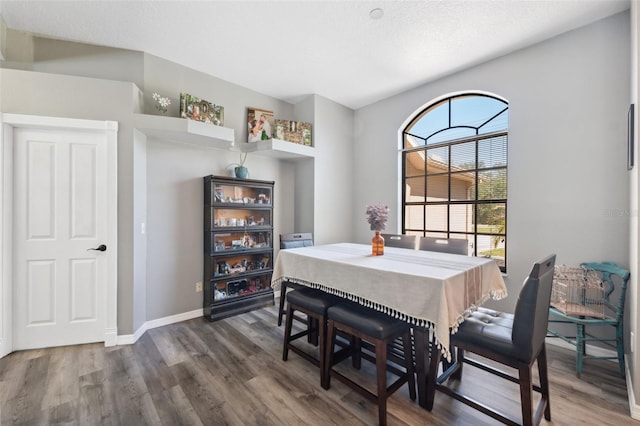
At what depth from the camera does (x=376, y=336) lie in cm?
170

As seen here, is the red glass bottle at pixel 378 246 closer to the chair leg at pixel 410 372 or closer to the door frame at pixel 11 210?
the chair leg at pixel 410 372

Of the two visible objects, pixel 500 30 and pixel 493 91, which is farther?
pixel 493 91

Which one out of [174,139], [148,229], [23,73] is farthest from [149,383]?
[23,73]

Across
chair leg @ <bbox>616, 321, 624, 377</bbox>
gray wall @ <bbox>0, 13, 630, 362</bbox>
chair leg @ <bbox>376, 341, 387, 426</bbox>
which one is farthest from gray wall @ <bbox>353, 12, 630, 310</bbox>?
chair leg @ <bbox>376, 341, 387, 426</bbox>

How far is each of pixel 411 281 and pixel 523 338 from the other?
628 millimetres

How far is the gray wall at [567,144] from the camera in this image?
2.38m

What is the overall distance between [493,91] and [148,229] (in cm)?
429

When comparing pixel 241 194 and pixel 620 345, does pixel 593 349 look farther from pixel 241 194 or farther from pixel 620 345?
pixel 241 194

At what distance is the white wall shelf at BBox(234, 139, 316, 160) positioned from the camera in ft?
11.9

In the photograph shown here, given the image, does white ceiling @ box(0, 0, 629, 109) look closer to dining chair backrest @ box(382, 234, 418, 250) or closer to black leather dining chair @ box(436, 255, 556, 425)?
dining chair backrest @ box(382, 234, 418, 250)

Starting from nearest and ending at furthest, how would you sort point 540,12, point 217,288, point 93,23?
point 540,12
point 93,23
point 217,288

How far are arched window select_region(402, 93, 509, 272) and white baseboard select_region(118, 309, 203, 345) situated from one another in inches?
124

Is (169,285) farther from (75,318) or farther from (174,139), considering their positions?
(174,139)

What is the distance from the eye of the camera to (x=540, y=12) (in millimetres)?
2373
